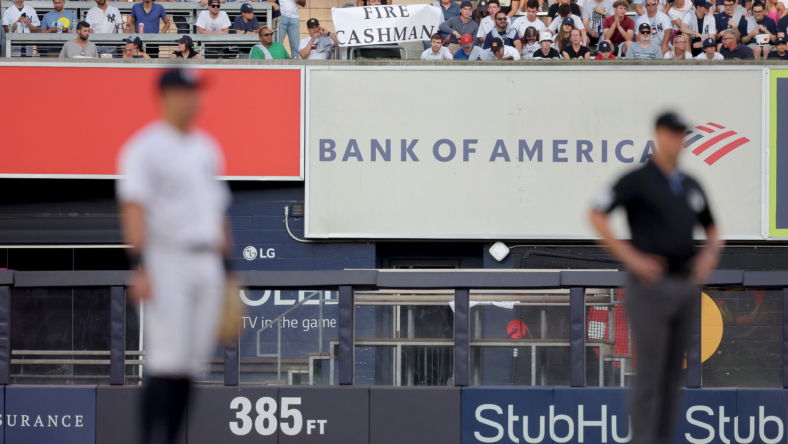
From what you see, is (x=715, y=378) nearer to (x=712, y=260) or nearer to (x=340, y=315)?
(x=340, y=315)

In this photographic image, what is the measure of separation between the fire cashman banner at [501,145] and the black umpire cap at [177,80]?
931 cm

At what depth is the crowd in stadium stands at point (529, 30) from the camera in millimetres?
12883

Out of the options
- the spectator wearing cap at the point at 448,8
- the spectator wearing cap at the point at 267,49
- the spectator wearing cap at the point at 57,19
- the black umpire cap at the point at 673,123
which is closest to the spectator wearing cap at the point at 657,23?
the spectator wearing cap at the point at 448,8

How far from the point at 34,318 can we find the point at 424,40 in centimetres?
766

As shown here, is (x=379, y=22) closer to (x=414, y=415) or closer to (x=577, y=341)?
(x=577, y=341)

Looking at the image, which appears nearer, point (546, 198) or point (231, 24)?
point (546, 198)

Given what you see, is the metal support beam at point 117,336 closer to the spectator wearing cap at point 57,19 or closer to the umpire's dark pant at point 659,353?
the umpire's dark pant at point 659,353

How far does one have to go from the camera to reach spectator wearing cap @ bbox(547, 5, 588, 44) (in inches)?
515

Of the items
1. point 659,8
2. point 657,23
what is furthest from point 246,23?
point 659,8

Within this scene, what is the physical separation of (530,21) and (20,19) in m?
7.94

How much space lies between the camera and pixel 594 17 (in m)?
13.5

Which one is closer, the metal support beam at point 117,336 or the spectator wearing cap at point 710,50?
the metal support beam at point 117,336

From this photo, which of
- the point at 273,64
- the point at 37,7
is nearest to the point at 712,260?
the point at 273,64

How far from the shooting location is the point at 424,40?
13.3 metres
